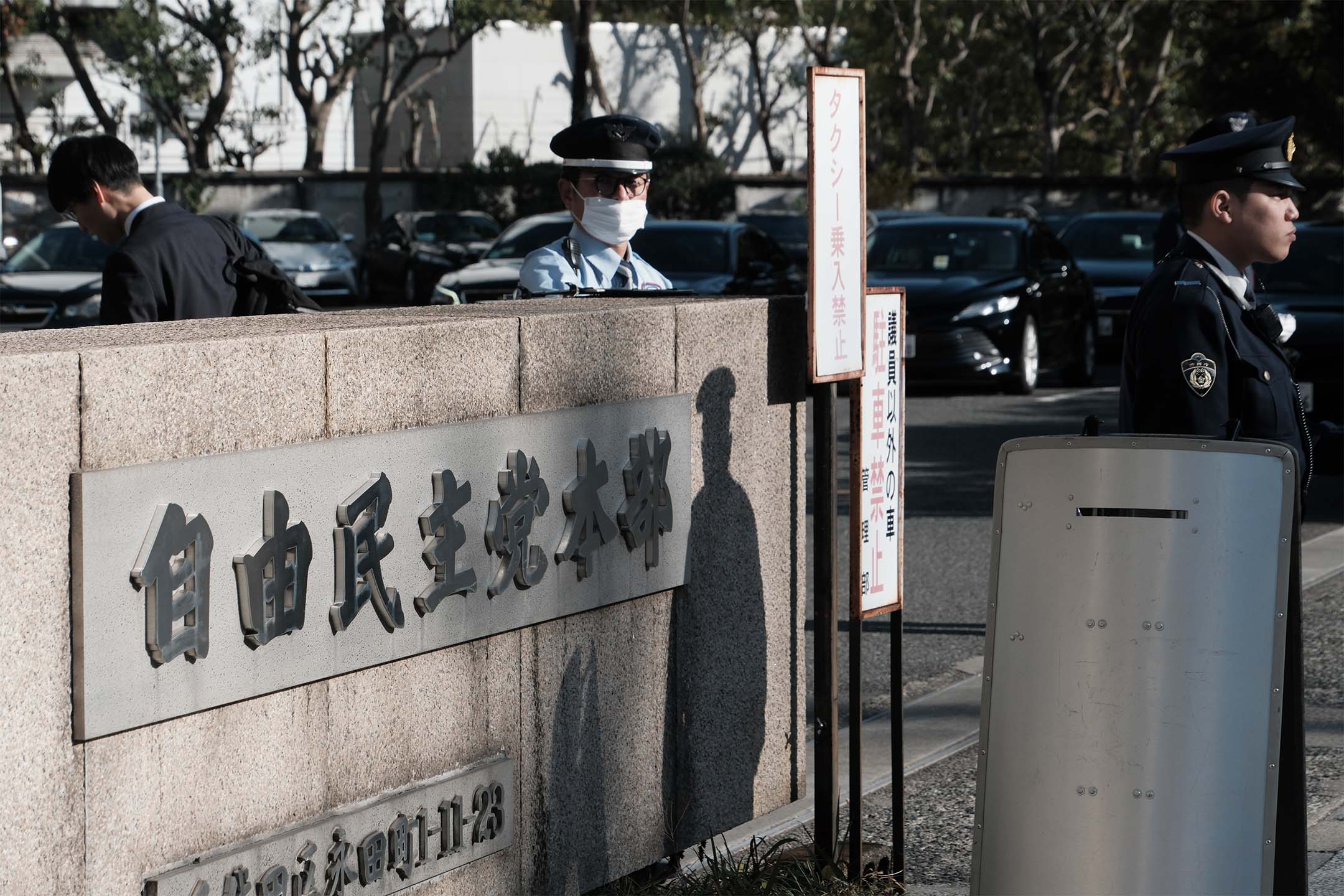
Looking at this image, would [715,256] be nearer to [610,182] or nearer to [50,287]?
[50,287]

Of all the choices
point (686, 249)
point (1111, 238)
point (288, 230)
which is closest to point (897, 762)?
point (686, 249)

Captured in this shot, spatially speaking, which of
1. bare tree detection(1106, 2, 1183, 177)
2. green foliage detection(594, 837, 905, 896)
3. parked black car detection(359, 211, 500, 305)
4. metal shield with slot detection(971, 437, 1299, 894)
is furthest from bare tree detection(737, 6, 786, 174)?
metal shield with slot detection(971, 437, 1299, 894)

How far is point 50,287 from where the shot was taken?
67.5ft

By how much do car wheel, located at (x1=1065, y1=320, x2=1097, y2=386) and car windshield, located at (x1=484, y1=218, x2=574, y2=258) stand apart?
204 inches

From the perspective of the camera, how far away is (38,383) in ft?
9.75

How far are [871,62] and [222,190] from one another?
888 inches

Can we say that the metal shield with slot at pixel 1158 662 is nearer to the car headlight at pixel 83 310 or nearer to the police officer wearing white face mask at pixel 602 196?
the police officer wearing white face mask at pixel 602 196

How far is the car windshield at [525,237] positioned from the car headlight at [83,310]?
13.4 feet

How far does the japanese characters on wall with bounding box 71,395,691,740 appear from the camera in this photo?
3.11 metres

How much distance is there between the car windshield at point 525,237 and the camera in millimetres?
19391

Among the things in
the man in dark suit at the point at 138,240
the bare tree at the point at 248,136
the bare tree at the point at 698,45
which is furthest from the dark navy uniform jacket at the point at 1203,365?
the bare tree at the point at 698,45

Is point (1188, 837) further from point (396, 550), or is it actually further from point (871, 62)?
point (871, 62)

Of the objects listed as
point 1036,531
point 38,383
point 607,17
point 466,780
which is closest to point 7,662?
point 38,383

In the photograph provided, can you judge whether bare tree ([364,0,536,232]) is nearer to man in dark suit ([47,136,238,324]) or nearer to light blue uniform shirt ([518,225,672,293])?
light blue uniform shirt ([518,225,672,293])
